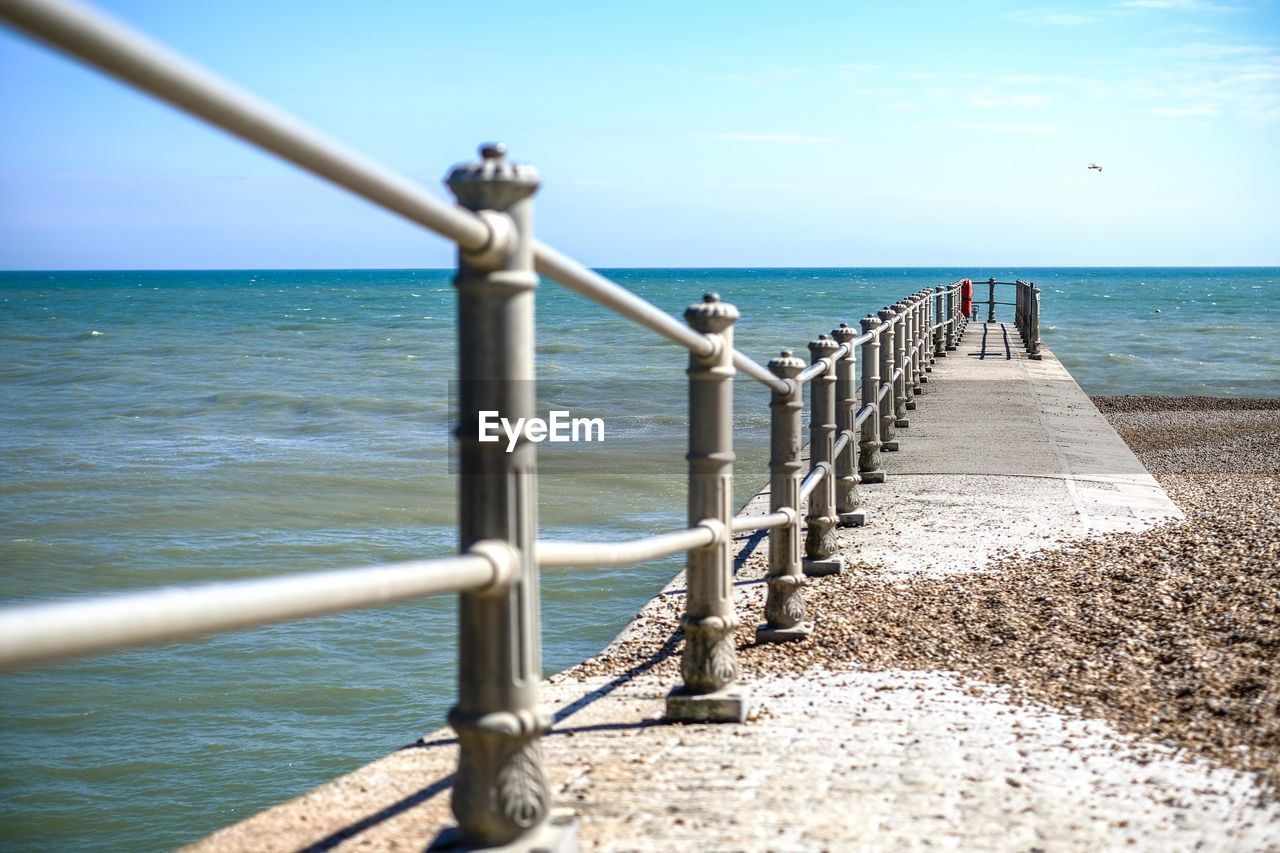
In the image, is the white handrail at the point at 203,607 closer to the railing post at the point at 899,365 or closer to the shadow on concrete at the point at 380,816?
the shadow on concrete at the point at 380,816

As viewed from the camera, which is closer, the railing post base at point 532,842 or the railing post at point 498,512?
the railing post at point 498,512

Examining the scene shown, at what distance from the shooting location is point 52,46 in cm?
133

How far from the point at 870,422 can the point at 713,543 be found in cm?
587

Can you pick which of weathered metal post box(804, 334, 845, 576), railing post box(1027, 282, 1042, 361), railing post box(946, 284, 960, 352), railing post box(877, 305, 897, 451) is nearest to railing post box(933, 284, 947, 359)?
railing post box(946, 284, 960, 352)

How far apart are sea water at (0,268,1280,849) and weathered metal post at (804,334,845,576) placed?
1716 millimetres

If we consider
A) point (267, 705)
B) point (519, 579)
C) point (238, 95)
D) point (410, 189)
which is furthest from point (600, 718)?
point (267, 705)

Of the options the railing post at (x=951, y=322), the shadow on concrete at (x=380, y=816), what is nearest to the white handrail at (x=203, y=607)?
the shadow on concrete at (x=380, y=816)

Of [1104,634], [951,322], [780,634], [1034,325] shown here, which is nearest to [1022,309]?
[951,322]

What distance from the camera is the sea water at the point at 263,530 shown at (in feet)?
21.4

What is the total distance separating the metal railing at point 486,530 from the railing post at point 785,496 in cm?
74

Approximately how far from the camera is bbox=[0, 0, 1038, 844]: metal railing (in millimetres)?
1436

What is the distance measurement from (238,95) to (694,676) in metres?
2.72

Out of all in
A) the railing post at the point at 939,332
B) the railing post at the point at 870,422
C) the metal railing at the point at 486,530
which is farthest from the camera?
the railing post at the point at 939,332

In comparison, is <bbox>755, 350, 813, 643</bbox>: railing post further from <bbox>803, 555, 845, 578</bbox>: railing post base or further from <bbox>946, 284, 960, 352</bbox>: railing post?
<bbox>946, 284, 960, 352</bbox>: railing post
